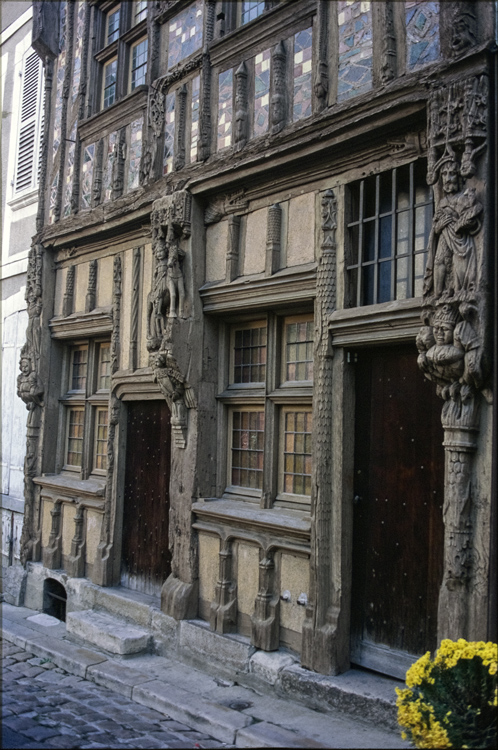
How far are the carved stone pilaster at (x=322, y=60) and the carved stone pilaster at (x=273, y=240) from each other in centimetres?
93

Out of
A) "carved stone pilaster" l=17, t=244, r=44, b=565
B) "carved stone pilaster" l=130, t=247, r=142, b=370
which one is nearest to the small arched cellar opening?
"carved stone pilaster" l=17, t=244, r=44, b=565

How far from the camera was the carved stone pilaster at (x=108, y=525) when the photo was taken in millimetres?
7895

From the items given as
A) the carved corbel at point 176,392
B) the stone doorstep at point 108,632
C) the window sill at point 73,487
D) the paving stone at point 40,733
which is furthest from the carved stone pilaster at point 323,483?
the window sill at point 73,487

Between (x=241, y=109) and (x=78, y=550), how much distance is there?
5313 mm

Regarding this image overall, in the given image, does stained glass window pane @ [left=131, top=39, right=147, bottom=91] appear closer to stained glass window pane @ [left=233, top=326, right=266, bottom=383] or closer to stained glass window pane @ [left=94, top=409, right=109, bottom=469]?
stained glass window pane @ [left=233, top=326, right=266, bottom=383]

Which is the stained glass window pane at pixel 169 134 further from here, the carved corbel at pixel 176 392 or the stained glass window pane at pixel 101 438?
the stained glass window pane at pixel 101 438

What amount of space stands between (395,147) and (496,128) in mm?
908

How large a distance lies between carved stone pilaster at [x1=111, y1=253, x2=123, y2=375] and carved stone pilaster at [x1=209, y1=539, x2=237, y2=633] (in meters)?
2.76

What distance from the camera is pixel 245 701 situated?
5.52m

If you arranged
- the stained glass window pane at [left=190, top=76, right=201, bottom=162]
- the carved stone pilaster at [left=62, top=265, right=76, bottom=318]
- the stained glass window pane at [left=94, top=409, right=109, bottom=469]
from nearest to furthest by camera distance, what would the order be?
the stained glass window pane at [left=190, top=76, right=201, bottom=162]
the stained glass window pane at [left=94, top=409, right=109, bottom=469]
the carved stone pilaster at [left=62, top=265, right=76, bottom=318]

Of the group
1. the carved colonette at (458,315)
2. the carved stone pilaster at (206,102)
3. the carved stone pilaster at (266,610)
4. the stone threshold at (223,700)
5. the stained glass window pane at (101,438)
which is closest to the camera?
the carved colonette at (458,315)

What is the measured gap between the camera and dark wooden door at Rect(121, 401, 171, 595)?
7.48 metres

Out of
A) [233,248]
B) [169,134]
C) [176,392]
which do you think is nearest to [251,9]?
[169,134]

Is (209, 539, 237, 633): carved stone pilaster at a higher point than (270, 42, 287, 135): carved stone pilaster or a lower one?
lower
